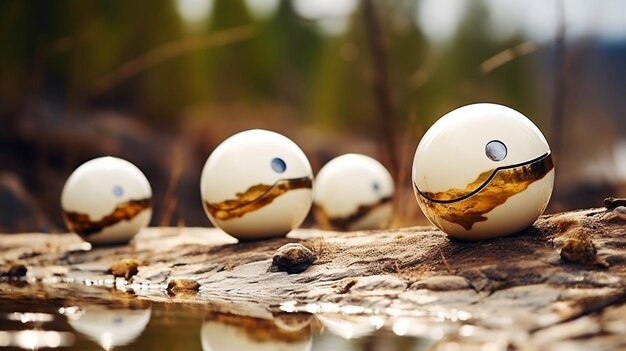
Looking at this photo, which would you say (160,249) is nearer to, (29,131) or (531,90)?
(29,131)

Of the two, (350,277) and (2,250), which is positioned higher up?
(2,250)

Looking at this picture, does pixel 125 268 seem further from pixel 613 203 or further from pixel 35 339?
pixel 613 203

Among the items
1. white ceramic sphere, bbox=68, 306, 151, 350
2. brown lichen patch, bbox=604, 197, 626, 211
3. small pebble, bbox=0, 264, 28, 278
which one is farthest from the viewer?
small pebble, bbox=0, 264, 28, 278

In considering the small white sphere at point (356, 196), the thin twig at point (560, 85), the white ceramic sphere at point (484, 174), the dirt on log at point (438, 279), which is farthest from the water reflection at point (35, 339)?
the thin twig at point (560, 85)

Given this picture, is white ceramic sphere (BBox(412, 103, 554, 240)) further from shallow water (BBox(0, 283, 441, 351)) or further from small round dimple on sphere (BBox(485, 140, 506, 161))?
shallow water (BBox(0, 283, 441, 351))

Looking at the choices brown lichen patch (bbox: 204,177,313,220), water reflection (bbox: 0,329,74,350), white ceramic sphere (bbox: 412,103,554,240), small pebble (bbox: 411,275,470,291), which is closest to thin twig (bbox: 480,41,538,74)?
brown lichen patch (bbox: 204,177,313,220)

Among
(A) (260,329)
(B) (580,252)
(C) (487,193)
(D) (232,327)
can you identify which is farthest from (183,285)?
(B) (580,252)

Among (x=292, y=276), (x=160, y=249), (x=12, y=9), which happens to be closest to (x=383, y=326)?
(x=292, y=276)
